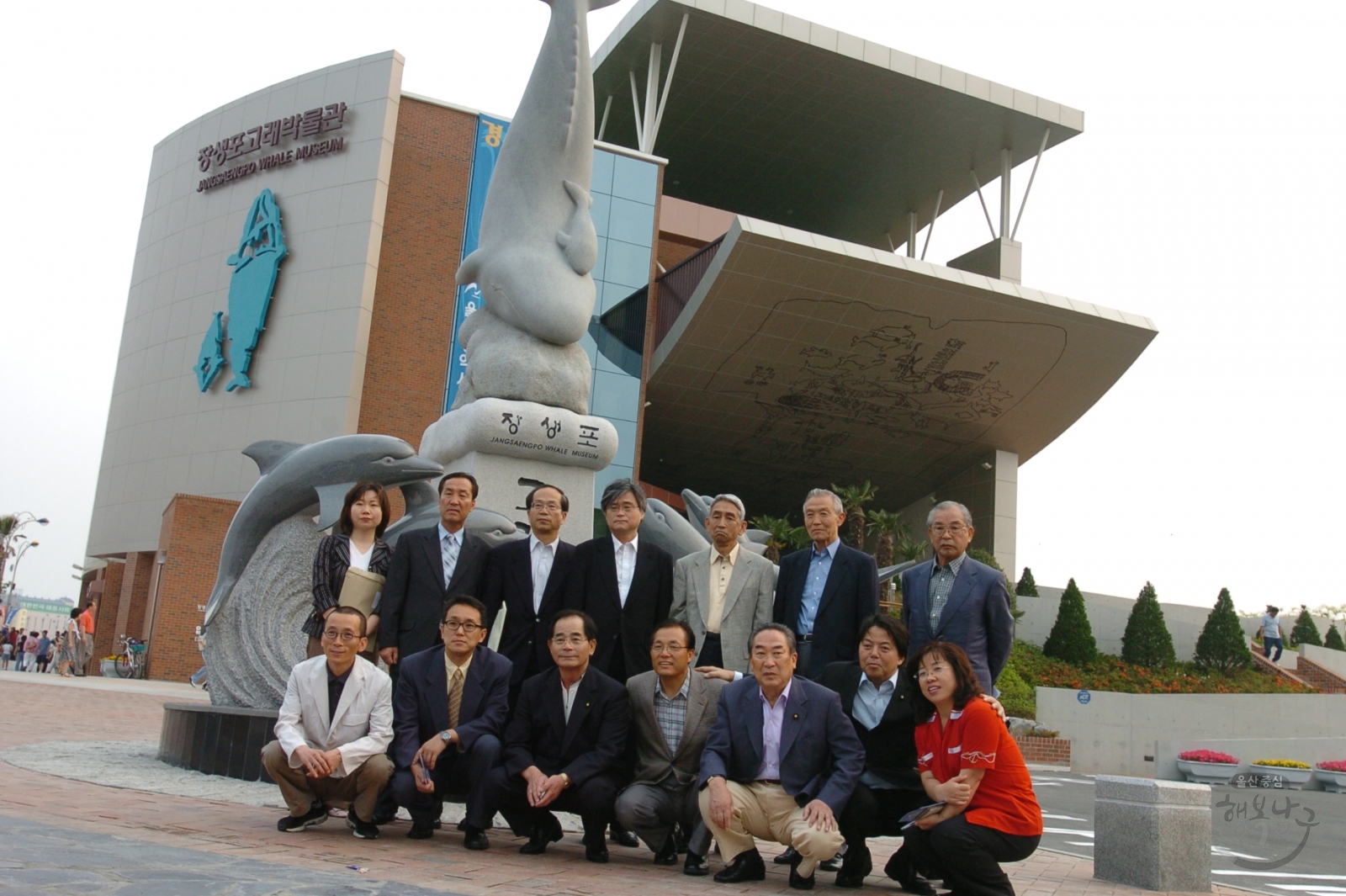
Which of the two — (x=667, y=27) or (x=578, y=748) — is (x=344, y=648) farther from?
(x=667, y=27)

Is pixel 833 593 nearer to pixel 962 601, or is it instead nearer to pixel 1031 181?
pixel 962 601

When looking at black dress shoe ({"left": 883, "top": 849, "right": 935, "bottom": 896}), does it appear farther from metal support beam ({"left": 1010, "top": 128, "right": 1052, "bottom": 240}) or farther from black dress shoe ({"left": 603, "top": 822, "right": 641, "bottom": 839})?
metal support beam ({"left": 1010, "top": 128, "right": 1052, "bottom": 240})

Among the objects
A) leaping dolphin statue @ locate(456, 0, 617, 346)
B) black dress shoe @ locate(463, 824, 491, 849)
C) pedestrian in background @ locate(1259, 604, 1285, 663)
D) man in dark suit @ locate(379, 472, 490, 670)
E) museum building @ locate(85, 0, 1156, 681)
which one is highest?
museum building @ locate(85, 0, 1156, 681)

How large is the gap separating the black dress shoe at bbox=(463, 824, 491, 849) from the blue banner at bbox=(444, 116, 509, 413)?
2298 centimetres

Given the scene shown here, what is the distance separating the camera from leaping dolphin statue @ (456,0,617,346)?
9188 mm

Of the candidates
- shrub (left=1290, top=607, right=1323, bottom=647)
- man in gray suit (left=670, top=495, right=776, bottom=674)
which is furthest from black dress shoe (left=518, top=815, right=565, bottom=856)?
shrub (left=1290, top=607, right=1323, bottom=647)

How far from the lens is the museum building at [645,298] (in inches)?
1049

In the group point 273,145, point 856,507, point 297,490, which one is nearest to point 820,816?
point 297,490

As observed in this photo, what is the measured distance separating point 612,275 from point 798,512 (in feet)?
37.2

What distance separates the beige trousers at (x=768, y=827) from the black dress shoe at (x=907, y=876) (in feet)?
1.05

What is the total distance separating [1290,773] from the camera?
18453 mm

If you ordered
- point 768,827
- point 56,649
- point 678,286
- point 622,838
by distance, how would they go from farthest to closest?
point 678,286 < point 56,649 < point 622,838 < point 768,827

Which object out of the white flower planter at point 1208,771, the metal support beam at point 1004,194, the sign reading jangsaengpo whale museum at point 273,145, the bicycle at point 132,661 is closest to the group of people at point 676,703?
the white flower planter at point 1208,771

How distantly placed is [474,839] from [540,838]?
275mm
